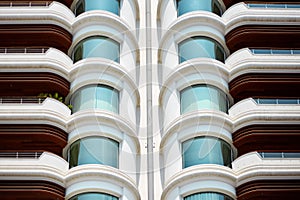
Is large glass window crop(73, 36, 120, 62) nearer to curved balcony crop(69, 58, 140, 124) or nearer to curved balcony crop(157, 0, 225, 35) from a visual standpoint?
curved balcony crop(69, 58, 140, 124)

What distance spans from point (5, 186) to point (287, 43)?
1554 cm

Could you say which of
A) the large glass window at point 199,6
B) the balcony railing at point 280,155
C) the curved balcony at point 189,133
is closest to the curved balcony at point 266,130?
the curved balcony at point 189,133

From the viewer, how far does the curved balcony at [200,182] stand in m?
32.0

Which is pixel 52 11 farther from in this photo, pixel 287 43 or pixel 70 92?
pixel 287 43

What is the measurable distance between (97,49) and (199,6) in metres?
5.80

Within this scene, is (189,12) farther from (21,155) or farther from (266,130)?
(21,155)

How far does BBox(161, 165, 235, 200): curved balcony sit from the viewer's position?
105 ft

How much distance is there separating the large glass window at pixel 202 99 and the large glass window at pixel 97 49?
4.16 meters

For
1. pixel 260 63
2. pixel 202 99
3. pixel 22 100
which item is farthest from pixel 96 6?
pixel 260 63

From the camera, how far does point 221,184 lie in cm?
3225

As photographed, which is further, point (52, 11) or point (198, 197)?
point (52, 11)

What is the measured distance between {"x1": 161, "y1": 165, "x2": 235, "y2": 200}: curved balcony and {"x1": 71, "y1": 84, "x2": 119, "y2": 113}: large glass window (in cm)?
518

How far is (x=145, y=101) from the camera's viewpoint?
35.7 metres

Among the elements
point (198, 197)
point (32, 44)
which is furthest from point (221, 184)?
point (32, 44)
